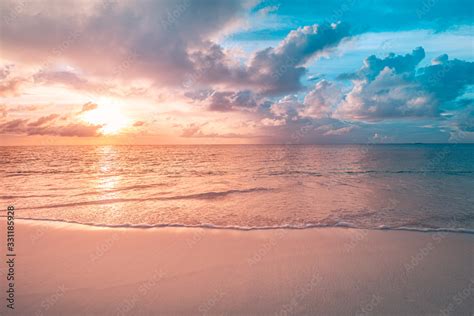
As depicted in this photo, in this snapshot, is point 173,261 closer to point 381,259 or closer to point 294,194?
point 381,259

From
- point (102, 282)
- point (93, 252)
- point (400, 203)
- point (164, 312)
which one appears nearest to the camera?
point (164, 312)

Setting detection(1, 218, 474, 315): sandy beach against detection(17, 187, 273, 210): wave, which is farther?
detection(17, 187, 273, 210): wave

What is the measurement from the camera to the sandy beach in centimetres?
555

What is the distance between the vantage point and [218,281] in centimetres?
644

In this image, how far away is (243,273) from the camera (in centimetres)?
683

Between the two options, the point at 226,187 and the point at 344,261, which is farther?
the point at 226,187

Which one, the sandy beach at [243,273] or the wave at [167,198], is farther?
the wave at [167,198]

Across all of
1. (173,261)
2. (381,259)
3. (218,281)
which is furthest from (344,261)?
(173,261)

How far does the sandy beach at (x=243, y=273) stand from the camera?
5551mm

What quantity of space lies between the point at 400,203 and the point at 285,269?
37.5 feet

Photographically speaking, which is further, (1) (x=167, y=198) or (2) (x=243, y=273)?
(1) (x=167, y=198)

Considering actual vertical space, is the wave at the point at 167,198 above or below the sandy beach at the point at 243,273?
above

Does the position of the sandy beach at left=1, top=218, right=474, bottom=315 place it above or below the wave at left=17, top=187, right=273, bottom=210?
below

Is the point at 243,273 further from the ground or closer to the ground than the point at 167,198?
closer to the ground
